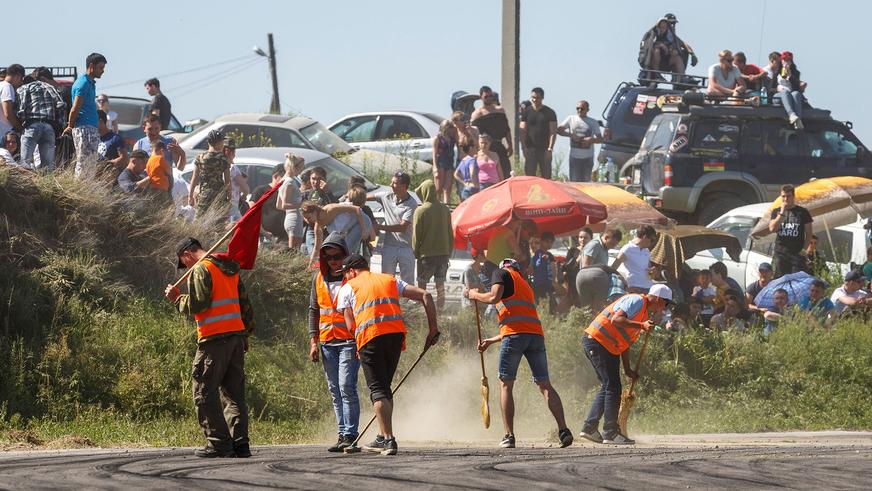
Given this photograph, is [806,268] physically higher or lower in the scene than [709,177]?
lower

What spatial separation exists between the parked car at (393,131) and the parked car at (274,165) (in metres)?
4.98

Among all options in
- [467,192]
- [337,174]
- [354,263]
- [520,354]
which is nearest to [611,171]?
[467,192]

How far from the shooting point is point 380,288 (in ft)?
40.0

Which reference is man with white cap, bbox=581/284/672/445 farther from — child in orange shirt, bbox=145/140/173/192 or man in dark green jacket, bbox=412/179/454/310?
child in orange shirt, bbox=145/140/173/192

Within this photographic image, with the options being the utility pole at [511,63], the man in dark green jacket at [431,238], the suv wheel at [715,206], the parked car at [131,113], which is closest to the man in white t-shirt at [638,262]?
the man in dark green jacket at [431,238]

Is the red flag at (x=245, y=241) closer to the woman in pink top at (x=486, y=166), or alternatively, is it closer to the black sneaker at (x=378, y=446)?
the black sneaker at (x=378, y=446)

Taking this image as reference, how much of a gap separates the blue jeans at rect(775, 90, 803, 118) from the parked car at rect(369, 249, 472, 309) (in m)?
7.68

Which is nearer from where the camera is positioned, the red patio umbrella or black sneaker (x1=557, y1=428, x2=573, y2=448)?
black sneaker (x1=557, y1=428, x2=573, y2=448)

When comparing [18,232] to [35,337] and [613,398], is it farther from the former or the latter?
[613,398]

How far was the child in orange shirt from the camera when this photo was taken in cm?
1859

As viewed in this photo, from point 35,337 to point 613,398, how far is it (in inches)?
235

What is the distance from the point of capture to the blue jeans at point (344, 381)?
12.4m

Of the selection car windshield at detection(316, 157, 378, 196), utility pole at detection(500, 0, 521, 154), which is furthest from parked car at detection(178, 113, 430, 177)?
car windshield at detection(316, 157, 378, 196)

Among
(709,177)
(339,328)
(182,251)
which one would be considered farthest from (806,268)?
(182,251)
